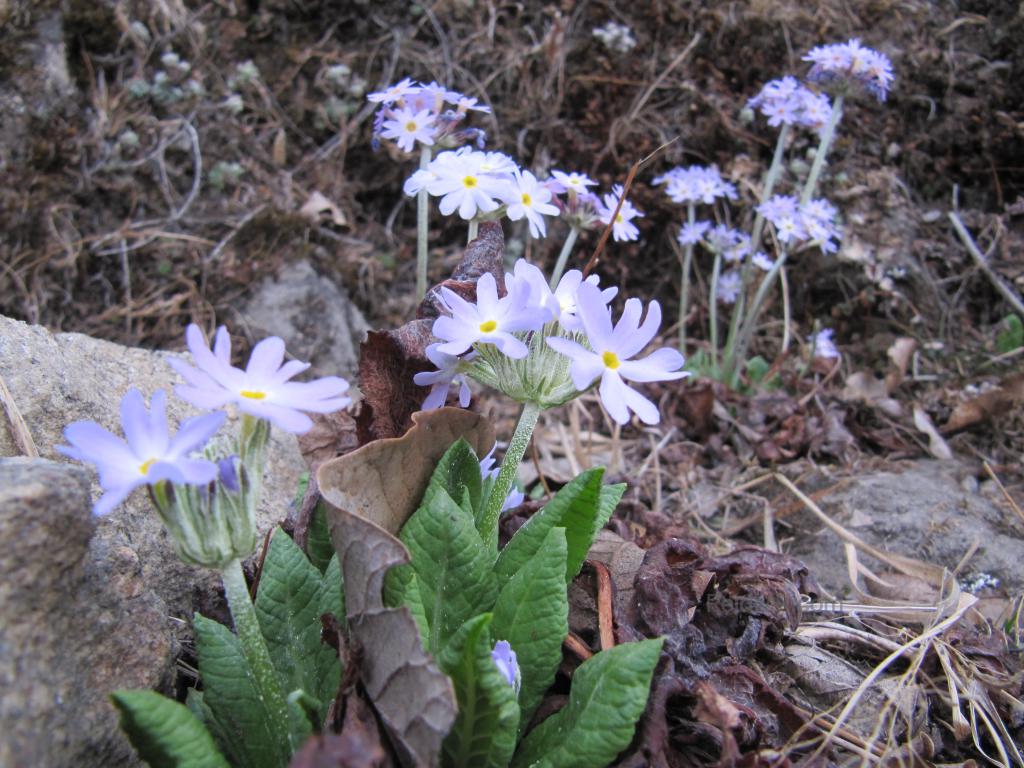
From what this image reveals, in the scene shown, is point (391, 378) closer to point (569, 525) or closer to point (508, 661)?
point (569, 525)

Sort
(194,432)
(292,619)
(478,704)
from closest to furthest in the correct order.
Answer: (194,432)
(478,704)
(292,619)

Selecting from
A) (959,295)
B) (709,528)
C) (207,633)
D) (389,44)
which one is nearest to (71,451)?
(207,633)

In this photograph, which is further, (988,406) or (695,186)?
(695,186)

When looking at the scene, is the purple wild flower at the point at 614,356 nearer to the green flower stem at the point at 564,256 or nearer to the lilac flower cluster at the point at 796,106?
the green flower stem at the point at 564,256

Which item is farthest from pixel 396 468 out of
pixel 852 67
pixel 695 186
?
pixel 852 67

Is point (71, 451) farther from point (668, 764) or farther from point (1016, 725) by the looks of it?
point (1016, 725)

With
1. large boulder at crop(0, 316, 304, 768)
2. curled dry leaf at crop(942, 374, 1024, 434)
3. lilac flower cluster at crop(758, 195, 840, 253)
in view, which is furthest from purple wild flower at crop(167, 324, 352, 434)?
curled dry leaf at crop(942, 374, 1024, 434)
